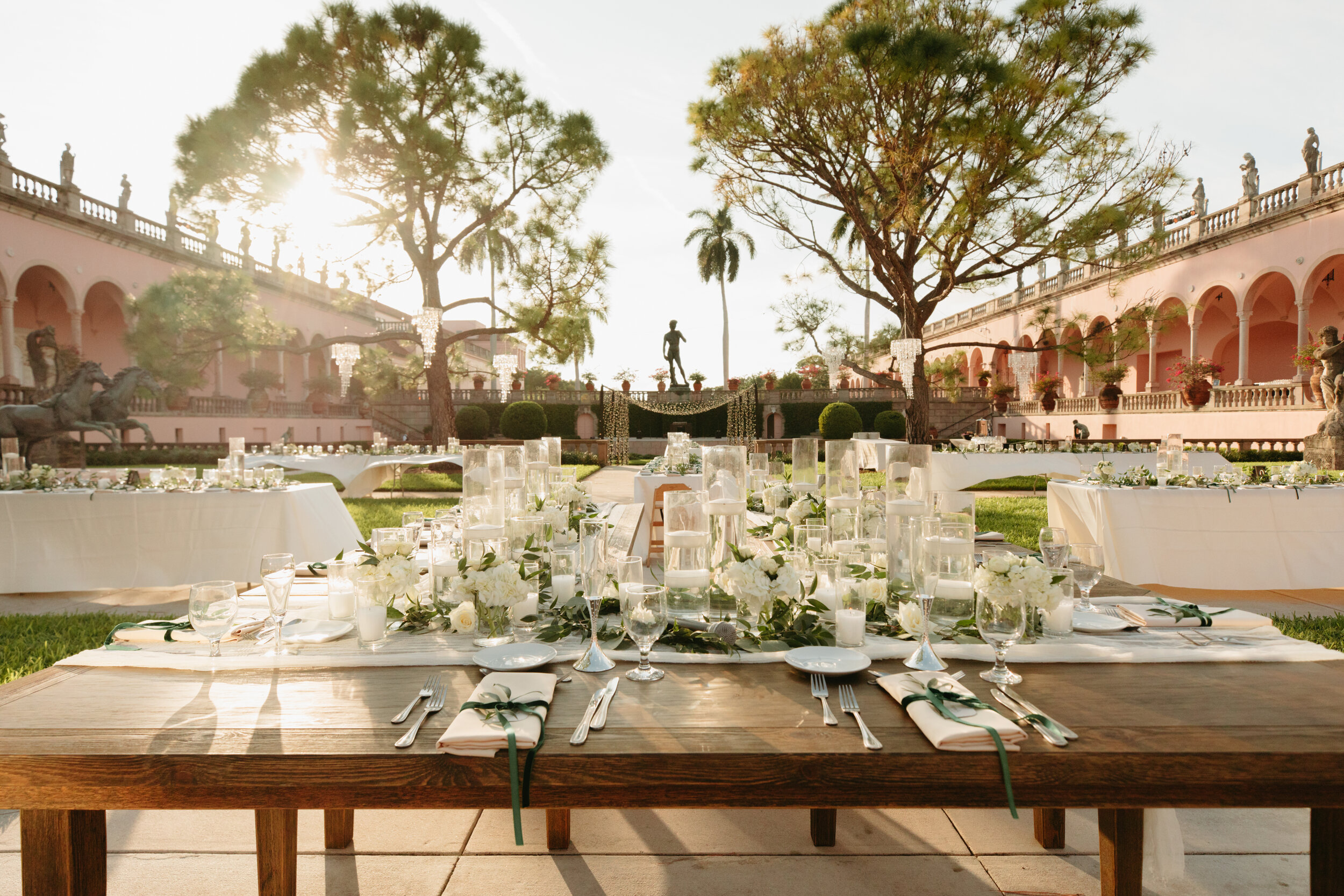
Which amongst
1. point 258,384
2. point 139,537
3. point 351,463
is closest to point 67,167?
point 258,384

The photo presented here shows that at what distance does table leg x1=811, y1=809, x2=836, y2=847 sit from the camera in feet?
6.21

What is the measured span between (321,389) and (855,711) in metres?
26.5

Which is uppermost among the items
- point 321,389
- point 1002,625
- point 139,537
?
point 321,389

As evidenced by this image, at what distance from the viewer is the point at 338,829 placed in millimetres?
1919

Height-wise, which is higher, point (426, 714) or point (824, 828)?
point (426, 714)

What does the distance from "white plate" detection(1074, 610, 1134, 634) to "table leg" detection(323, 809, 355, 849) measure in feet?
6.52

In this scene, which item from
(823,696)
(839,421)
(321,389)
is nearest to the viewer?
(823,696)

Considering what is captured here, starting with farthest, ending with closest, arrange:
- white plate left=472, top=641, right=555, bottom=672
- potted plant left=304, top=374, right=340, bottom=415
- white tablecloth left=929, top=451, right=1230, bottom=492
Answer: potted plant left=304, top=374, right=340, bottom=415
white tablecloth left=929, top=451, right=1230, bottom=492
white plate left=472, top=641, right=555, bottom=672

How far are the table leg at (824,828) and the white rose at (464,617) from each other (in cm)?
109

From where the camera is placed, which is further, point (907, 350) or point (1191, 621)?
point (907, 350)

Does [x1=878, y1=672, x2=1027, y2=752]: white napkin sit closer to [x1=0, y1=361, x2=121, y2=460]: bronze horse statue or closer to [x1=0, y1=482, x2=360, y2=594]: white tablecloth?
[x1=0, y1=482, x2=360, y2=594]: white tablecloth

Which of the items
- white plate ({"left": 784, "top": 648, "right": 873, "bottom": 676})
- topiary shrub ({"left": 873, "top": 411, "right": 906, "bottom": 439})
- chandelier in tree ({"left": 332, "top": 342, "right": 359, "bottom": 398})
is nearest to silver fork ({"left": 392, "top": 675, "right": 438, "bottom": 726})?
white plate ({"left": 784, "top": 648, "right": 873, "bottom": 676})

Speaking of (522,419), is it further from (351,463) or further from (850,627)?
(850,627)

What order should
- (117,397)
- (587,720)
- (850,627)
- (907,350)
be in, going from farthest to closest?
(907,350), (117,397), (850,627), (587,720)
